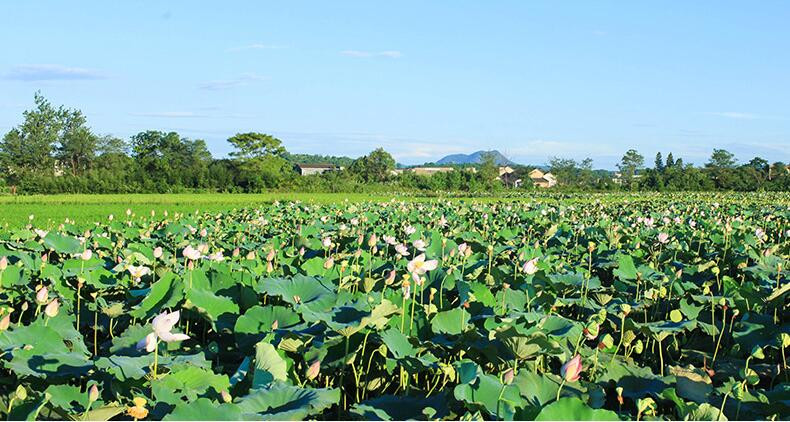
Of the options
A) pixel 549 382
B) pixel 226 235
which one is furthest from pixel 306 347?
pixel 226 235

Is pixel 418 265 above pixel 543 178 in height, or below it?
below

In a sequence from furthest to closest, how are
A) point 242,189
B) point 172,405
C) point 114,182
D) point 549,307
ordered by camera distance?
point 242,189 → point 114,182 → point 549,307 → point 172,405

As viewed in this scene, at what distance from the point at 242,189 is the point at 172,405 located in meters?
38.5

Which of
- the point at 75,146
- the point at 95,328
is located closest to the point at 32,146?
the point at 75,146

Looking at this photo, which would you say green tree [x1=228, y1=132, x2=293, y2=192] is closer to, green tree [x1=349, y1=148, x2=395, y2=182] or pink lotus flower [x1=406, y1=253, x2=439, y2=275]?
green tree [x1=349, y1=148, x2=395, y2=182]

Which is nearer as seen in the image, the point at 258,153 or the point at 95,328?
the point at 95,328

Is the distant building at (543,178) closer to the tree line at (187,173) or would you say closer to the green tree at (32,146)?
the tree line at (187,173)

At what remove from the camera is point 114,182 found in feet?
120

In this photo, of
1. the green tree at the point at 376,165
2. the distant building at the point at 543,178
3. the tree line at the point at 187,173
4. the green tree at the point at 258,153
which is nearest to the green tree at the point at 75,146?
the tree line at the point at 187,173

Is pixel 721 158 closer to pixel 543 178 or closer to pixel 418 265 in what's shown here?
pixel 543 178

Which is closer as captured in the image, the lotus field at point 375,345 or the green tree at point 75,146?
the lotus field at point 375,345

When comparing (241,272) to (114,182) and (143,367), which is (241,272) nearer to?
(143,367)

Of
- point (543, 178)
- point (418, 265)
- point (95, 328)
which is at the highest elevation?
point (543, 178)

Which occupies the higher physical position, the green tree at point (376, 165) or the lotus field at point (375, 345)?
the green tree at point (376, 165)
